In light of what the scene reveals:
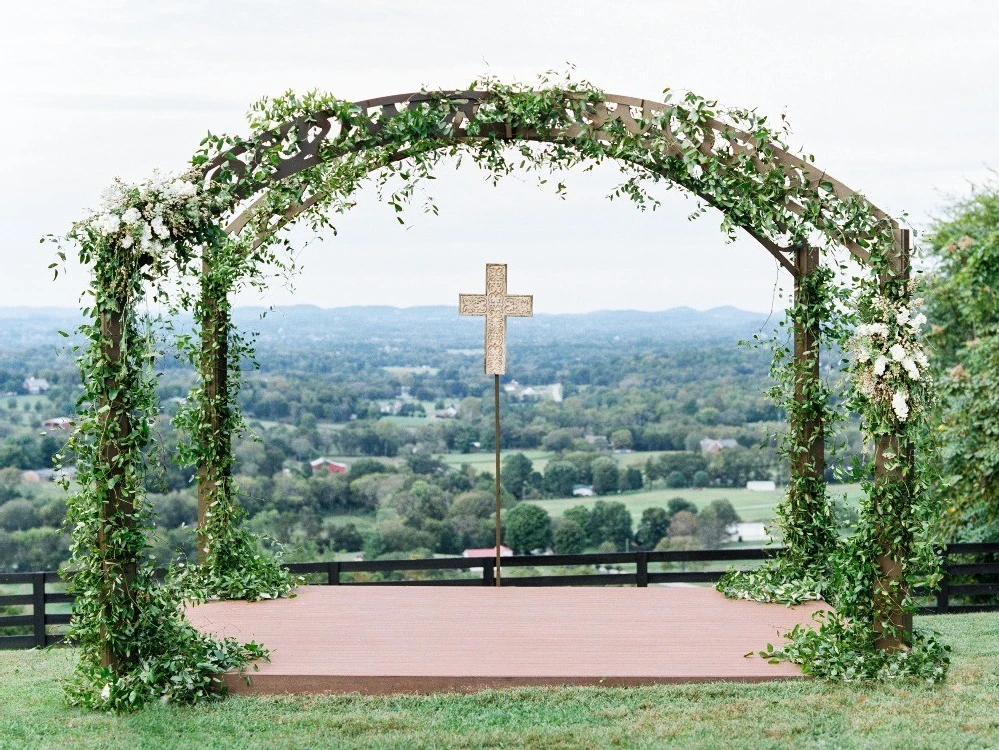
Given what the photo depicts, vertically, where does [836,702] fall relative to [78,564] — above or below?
below

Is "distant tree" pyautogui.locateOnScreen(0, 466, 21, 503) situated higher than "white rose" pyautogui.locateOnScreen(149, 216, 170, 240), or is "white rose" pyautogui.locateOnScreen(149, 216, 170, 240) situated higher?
"white rose" pyautogui.locateOnScreen(149, 216, 170, 240)

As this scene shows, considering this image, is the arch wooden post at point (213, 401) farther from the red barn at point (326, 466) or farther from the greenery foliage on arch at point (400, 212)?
the red barn at point (326, 466)

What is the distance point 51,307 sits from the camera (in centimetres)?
2122

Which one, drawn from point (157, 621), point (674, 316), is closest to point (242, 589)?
point (157, 621)

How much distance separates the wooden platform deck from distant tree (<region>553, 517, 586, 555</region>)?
8.52 metres

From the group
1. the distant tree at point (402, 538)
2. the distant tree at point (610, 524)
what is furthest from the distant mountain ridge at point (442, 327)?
the distant tree at point (402, 538)

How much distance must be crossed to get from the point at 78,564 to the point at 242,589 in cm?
214

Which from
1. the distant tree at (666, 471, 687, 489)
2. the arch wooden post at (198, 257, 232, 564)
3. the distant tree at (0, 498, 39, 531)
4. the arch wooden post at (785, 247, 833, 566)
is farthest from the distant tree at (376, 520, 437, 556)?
the arch wooden post at (785, 247, 833, 566)

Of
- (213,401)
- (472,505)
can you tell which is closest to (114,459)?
(213,401)

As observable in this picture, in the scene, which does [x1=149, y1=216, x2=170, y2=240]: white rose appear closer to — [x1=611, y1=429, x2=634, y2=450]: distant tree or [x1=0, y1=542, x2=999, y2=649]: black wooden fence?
[x1=0, y1=542, x2=999, y2=649]: black wooden fence

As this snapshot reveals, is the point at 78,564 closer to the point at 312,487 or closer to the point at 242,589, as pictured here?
A: the point at 242,589

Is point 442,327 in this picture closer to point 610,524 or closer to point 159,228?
point 610,524

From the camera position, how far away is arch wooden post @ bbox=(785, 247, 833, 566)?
23.4 ft

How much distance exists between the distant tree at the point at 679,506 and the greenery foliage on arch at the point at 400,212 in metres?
9.58
